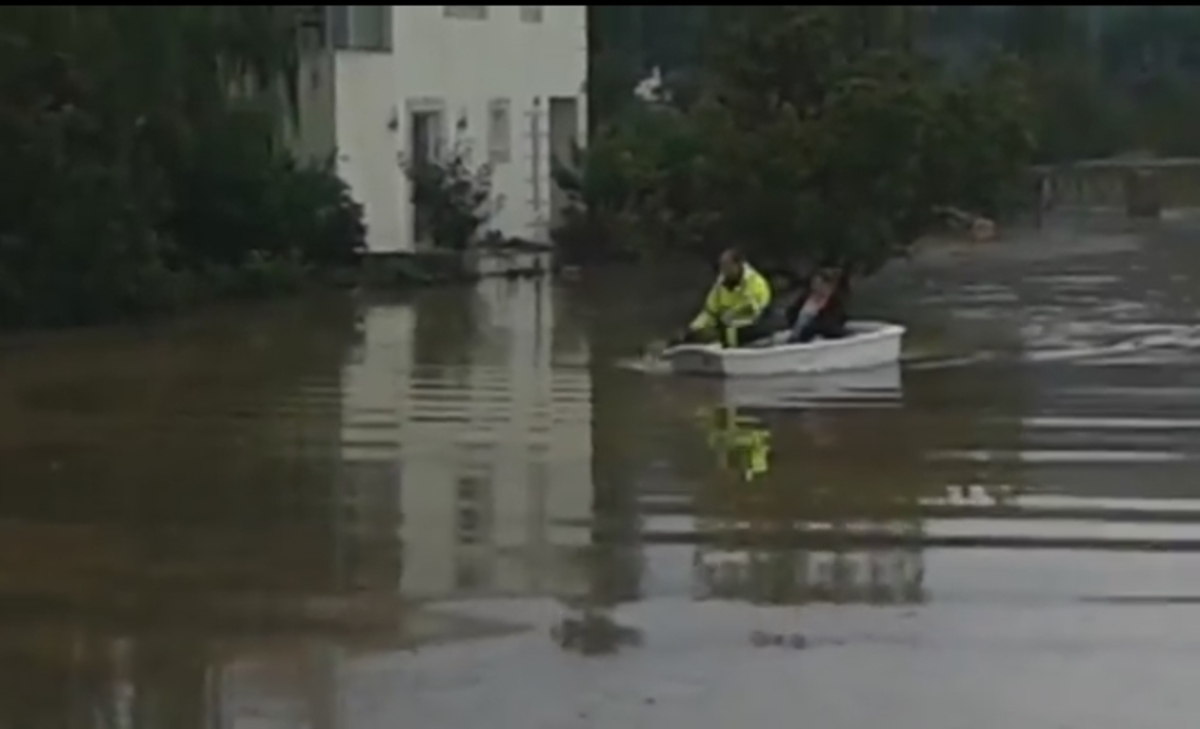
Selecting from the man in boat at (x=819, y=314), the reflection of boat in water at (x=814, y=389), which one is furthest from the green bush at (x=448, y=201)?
the reflection of boat in water at (x=814, y=389)

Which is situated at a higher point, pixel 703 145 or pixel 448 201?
pixel 703 145

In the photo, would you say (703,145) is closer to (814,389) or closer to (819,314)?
(819,314)

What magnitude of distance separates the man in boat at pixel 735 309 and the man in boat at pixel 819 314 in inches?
14.3

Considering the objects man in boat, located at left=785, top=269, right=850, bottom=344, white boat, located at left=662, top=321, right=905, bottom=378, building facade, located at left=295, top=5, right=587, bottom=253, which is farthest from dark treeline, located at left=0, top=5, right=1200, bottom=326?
building facade, located at left=295, top=5, right=587, bottom=253

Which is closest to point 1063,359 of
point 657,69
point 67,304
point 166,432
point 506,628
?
point 166,432

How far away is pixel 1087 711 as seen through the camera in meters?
10.4

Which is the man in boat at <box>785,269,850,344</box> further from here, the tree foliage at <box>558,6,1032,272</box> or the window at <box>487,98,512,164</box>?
the window at <box>487,98,512,164</box>

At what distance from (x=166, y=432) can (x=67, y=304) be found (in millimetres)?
11240

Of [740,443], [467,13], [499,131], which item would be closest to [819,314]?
[740,443]

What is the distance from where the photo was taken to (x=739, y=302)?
24.5 meters

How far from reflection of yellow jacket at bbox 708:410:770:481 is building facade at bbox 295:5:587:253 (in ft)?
65.4

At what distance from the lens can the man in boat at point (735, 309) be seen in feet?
80.1

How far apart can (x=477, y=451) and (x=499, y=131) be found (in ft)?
94.4

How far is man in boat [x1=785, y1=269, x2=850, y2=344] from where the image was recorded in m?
24.6
